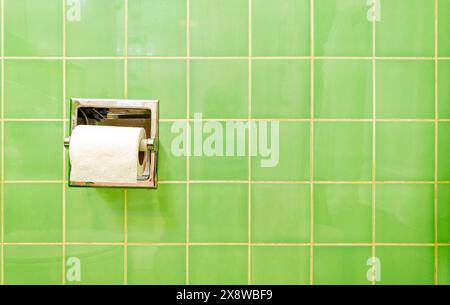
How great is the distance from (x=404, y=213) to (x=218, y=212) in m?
0.53

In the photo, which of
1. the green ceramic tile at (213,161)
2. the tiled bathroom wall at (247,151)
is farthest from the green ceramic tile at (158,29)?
the green ceramic tile at (213,161)

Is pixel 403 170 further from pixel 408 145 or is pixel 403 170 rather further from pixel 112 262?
pixel 112 262

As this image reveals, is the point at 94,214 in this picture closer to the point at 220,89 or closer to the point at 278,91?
the point at 220,89

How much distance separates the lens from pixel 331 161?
106 cm

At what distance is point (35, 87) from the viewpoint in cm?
106

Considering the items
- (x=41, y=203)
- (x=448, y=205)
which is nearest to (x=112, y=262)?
(x=41, y=203)

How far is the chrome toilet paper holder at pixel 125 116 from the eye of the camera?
1017mm

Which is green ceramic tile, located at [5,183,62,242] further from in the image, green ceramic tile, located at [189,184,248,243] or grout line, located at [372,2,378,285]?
grout line, located at [372,2,378,285]

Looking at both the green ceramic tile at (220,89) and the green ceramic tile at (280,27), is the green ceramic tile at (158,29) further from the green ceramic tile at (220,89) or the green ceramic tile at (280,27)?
the green ceramic tile at (280,27)

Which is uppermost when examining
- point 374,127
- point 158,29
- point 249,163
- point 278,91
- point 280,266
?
point 158,29

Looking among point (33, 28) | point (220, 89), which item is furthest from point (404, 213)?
point (33, 28)

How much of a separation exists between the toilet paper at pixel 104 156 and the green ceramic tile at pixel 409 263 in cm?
73

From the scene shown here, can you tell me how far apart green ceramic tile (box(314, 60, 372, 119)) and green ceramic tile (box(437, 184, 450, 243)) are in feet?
1.08

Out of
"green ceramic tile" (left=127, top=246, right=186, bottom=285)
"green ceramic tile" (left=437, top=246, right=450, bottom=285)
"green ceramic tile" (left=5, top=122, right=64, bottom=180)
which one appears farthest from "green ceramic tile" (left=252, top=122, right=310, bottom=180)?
"green ceramic tile" (left=5, top=122, right=64, bottom=180)
